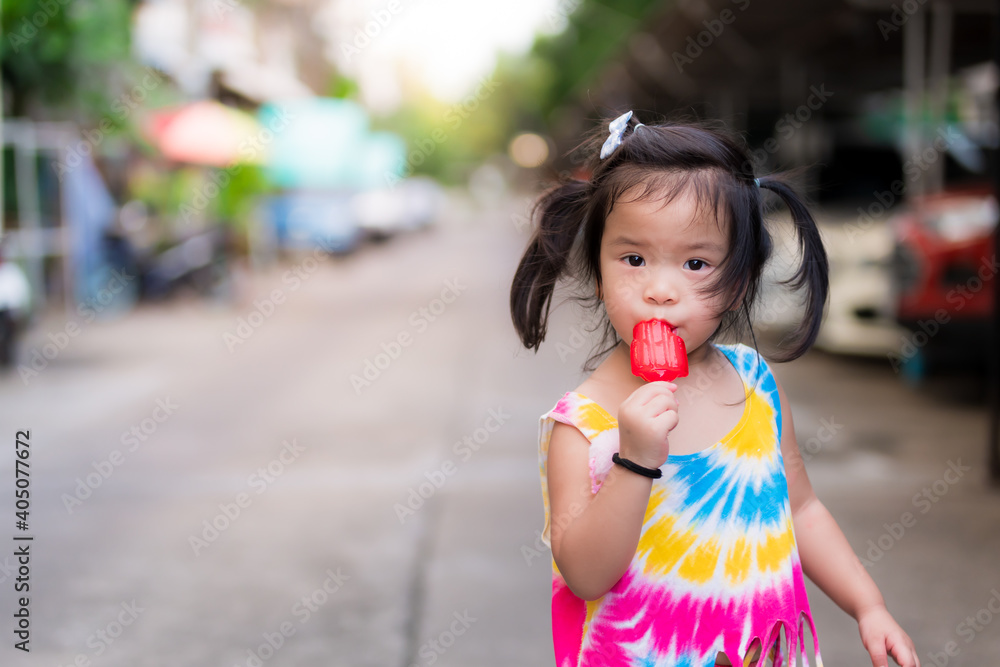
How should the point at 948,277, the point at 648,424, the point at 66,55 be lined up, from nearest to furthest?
1. the point at 648,424
2. the point at 948,277
3. the point at 66,55

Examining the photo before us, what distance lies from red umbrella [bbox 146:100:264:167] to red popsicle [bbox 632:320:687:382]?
516 inches

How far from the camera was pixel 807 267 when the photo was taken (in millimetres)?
1642

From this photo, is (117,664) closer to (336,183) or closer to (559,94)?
(336,183)

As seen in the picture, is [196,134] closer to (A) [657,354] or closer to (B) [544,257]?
(B) [544,257]

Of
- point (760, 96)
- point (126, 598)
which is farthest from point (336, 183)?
point (126, 598)

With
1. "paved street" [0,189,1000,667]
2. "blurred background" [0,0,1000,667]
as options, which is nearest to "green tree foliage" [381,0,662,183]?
"blurred background" [0,0,1000,667]

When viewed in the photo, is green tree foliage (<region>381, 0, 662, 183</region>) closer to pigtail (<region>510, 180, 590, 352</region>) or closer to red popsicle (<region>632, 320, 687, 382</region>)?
pigtail (<region>510, 180, 590, 352</region>)

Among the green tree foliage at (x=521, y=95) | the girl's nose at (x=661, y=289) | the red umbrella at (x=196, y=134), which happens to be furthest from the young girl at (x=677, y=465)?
the red umbrella at (x=196, y=134)

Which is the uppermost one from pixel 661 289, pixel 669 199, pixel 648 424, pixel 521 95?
pixel 669 199

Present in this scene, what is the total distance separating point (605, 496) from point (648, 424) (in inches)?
5.0

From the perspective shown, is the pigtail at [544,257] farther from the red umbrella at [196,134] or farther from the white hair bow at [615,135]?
the red umbrella at [196,134]

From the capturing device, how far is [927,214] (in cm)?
663

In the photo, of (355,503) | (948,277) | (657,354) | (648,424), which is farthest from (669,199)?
(948,277)

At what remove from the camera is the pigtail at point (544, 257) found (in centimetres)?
165
